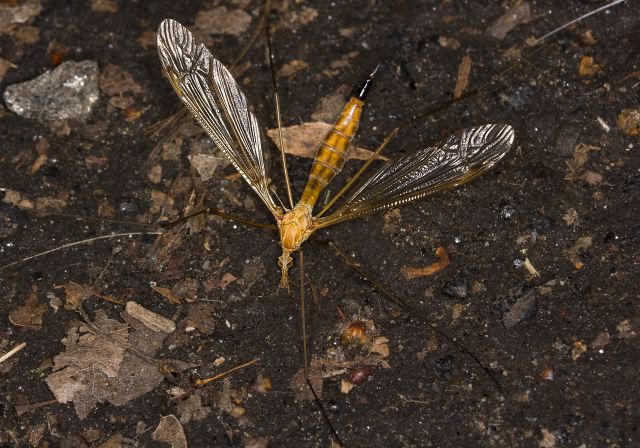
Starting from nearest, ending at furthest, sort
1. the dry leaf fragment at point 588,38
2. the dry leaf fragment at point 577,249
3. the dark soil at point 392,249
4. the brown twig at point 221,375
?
1. the dark soil at point 392,249
2. the brown twig at point 221,375
3. the dry leaf fragment at point 577,249
4. the dry leaf fragment at point 588,38

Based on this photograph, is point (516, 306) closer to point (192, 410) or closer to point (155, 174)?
point (192, 410)

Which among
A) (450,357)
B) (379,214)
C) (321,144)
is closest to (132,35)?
(321,144)

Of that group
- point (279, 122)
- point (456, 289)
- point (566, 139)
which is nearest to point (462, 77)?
point (566, 139)

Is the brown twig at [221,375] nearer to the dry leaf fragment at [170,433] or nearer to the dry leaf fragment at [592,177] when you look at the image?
the dry leaf fragment at [170,433]

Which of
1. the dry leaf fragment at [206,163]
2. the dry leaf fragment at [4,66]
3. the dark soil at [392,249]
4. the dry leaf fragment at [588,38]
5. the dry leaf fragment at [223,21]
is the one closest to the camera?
the dark soil at [392,249]

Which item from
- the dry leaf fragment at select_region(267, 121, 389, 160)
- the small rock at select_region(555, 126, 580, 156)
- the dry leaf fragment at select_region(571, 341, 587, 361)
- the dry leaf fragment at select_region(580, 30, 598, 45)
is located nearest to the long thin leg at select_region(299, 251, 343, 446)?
the dry leaf fragment at select_region(267, 121, 389, 160)

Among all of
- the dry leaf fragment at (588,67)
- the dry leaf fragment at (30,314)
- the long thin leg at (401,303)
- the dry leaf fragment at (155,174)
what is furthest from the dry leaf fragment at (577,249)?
the dry leaf fragment at (30,314)
